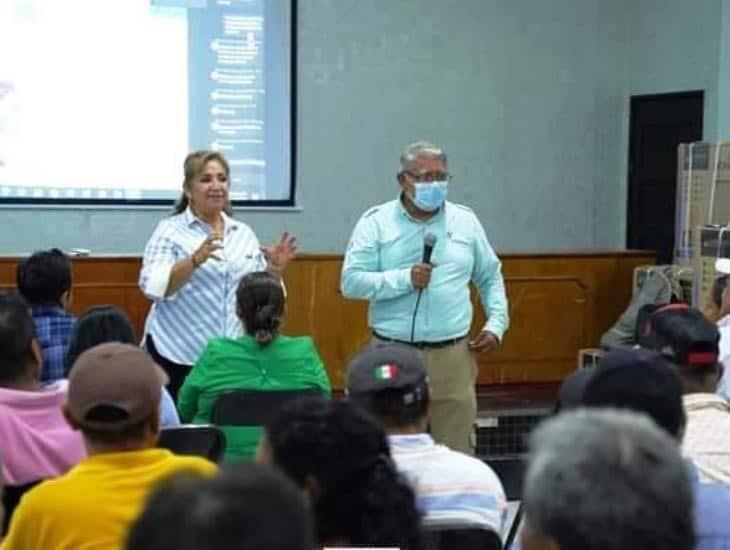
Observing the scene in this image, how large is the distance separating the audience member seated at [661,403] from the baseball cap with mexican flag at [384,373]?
1.51 feet

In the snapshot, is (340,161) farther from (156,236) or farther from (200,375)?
(200,375)

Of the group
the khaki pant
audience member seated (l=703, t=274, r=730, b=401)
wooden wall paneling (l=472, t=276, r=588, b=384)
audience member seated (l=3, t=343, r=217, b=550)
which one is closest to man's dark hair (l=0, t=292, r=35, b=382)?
audience member seated (l=3, t=343, r=217, b=550)

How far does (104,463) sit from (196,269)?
210 cm

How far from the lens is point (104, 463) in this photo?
6.46 feet

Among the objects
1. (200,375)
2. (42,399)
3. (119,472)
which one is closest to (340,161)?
(200,375)

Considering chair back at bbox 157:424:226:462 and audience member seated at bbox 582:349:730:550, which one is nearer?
audience member seated at bbox 582:349:730:550

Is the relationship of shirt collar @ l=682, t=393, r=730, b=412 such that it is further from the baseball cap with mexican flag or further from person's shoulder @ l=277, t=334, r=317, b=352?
person's shoulder @ l=277, t=334, r=317, b=352

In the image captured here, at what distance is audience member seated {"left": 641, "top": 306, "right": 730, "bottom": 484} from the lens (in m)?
2.32

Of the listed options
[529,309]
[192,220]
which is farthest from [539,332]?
[192,220]

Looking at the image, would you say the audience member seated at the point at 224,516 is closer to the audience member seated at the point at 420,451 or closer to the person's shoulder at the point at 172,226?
the audience member seated at the point at 420,451

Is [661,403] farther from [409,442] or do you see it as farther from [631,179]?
[631,179]

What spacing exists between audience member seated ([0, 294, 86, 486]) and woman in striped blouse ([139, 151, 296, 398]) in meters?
1.28

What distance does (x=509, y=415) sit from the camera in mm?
6359

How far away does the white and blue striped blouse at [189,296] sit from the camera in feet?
13.3
